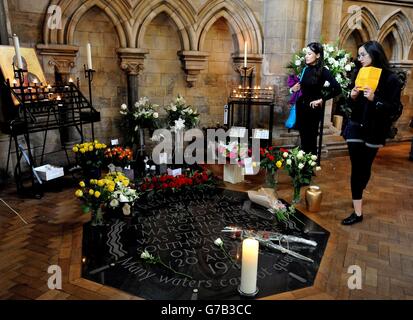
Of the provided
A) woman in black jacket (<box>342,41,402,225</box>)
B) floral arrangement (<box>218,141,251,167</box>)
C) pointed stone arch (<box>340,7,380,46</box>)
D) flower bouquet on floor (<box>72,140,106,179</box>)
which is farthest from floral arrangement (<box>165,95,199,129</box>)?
pointed stone arch (<box>340,7,380,46</box>)

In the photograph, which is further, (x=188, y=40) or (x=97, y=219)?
(x=188, y=40)

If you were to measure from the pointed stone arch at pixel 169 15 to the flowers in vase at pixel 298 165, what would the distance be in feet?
9.83

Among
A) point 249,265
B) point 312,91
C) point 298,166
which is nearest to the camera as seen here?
point 249,265

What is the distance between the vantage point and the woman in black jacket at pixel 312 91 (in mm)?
4371

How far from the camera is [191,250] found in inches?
122

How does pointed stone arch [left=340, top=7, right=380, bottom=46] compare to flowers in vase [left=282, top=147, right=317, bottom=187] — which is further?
pointed stone arch [left=340, top=7, right=380, bottom=46]

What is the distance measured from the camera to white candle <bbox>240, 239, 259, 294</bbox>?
2342 millimetres

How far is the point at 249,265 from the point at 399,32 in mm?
7664

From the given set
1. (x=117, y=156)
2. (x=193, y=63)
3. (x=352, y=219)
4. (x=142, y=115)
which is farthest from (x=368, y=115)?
(x=193, y=63)

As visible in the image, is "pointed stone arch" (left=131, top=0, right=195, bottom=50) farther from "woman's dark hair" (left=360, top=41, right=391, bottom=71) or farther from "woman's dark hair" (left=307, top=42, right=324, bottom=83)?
"woman's dark hair" (left=360, top=41, right=391, bottom=71)

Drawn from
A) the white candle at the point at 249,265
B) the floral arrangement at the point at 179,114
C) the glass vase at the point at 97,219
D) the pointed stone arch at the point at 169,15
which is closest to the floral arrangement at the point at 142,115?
the floral arrangement at the point at 179,114

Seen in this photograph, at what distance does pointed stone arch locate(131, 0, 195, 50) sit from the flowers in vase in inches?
118

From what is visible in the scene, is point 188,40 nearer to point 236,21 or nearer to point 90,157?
point 236,21

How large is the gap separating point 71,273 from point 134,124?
3.07 meters
